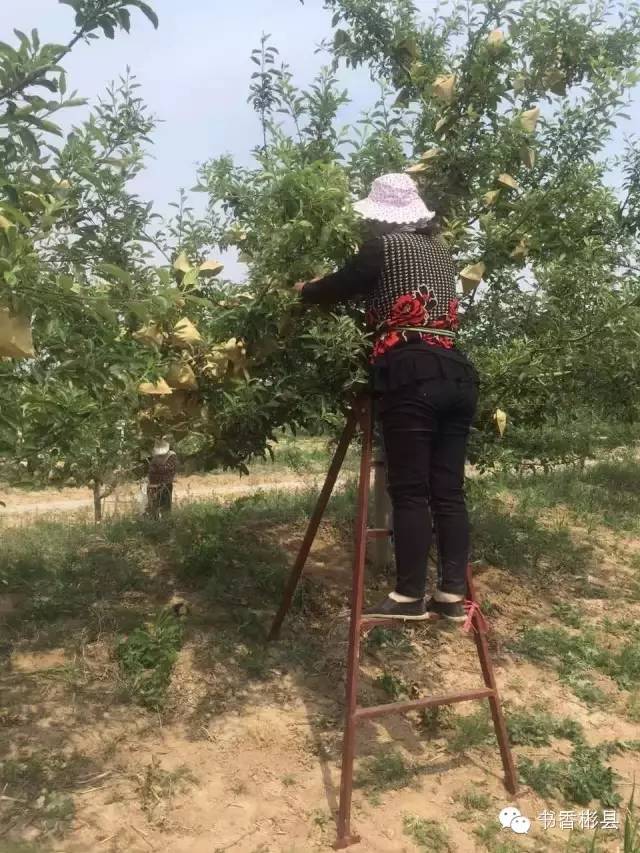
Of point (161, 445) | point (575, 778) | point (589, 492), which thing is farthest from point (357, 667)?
point (589, 492)

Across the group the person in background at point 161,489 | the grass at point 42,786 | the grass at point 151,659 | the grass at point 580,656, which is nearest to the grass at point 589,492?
the grass at point 580,656

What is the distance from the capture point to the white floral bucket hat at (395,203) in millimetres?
3500

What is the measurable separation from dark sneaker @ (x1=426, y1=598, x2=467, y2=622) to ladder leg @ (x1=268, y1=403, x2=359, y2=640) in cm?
87

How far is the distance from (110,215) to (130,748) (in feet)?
8.41

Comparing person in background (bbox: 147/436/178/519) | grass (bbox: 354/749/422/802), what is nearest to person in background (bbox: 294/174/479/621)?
grass (bbox: 354/749/422/802)

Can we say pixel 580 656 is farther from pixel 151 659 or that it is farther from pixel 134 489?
pixel 134 489

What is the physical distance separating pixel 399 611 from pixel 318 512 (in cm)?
110

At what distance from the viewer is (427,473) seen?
331cm

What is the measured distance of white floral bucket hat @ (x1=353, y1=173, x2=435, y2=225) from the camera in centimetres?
350

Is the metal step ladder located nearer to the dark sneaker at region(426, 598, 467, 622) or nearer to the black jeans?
the dark sneaker at region(426, 598, 467, 622)

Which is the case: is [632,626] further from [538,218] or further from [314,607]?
[538,218]

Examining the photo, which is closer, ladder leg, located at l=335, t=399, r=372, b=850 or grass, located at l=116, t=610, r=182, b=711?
ladder leg, located at l=335, t=399, r=372, b=850

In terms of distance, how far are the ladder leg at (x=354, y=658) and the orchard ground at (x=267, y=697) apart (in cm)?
11

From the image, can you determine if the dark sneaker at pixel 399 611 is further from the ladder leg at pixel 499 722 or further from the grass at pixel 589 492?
the grass at pixel 589 492
